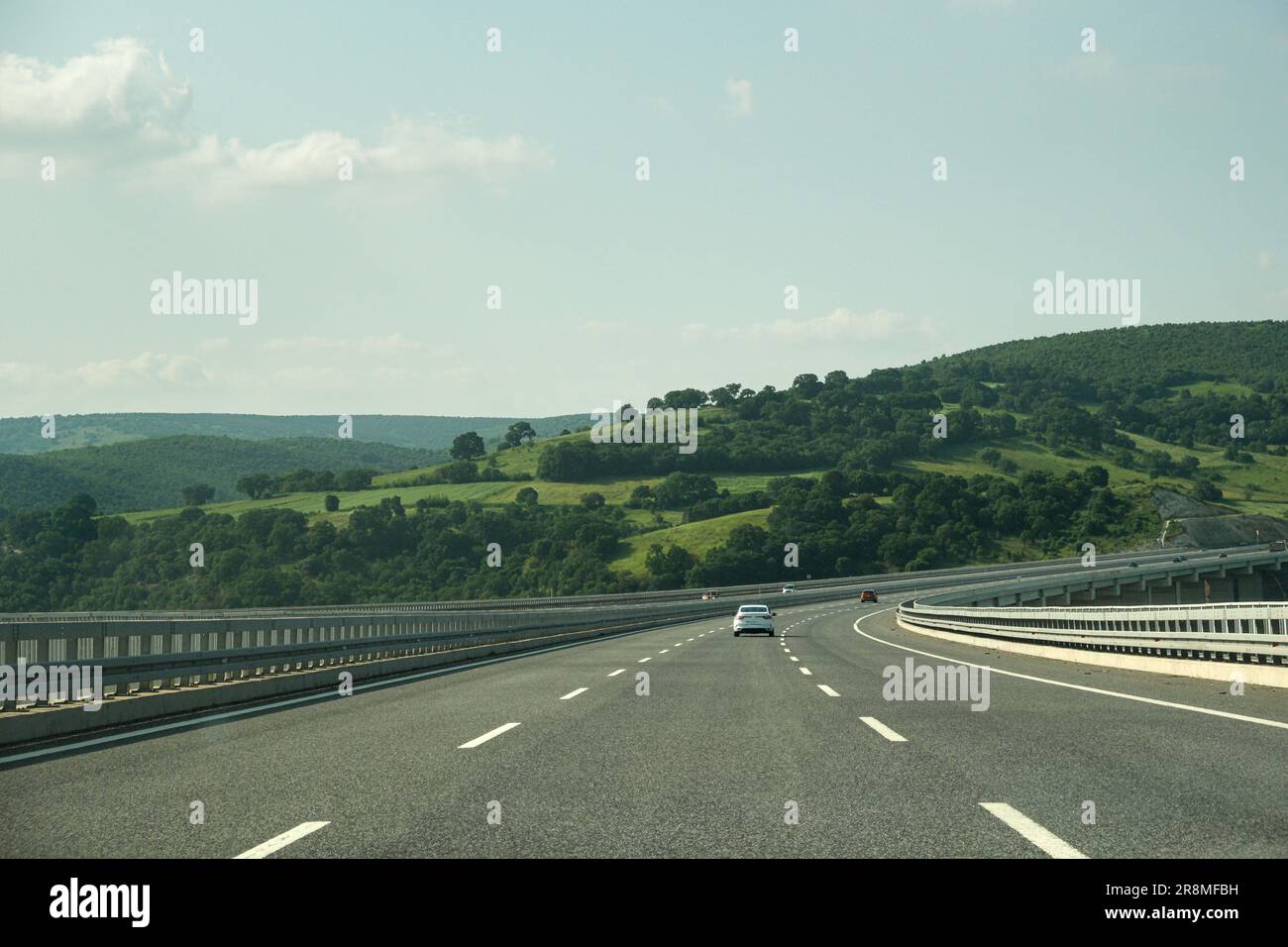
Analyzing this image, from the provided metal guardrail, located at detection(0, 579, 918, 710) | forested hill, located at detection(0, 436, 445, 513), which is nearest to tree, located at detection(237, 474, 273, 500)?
forested hill, located at detection(0, 436, 445, 513)

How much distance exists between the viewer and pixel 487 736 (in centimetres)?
1135

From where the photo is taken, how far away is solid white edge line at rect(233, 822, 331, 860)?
614 cm

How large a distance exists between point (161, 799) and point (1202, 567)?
89.0 meters

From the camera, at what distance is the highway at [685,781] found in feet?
20.9

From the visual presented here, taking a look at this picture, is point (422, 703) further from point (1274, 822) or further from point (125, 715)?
point (1274, 822)

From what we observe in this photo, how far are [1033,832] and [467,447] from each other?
568ft

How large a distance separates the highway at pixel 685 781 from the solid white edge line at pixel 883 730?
71 millimetres

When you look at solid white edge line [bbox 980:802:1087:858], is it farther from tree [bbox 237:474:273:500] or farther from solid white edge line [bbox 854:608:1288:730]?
tree [bbox 237:474:273:500]

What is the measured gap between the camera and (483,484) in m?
152

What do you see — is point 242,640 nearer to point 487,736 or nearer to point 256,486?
point 487,736

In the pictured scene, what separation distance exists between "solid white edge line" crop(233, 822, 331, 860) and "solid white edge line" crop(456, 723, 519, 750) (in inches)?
143

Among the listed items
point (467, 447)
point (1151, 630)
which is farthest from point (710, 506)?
point (1151, 630)
